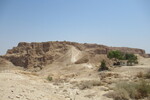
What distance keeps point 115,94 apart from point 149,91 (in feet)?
5.41

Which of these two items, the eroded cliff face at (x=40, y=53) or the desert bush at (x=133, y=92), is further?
the eroded cliff face at (x=40, y=53)

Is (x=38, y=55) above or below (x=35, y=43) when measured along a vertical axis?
below

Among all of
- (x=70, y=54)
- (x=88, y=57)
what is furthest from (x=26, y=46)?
(x=88, y=57)

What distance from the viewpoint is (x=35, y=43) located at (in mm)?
65125

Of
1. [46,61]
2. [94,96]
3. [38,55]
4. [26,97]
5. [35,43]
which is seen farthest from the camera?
[35,43]

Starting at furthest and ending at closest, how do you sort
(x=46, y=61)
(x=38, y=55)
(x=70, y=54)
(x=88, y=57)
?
(x=38, y=55), (x=46, y=61), (x=70, y=54), (x=88, y=57)

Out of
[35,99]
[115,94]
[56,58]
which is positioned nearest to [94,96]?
[115,94]

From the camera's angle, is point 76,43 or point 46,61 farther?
point 76,43

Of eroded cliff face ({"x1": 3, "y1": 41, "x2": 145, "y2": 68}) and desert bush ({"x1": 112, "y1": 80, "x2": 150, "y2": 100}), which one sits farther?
eroded cliff face ({"x1": 3, "y1": 41, "x2": 145, "y2": 68})

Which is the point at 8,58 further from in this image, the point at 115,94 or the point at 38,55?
the point at 115,94

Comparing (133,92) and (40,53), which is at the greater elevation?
(40,53)

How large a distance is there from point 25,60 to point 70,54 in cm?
1503

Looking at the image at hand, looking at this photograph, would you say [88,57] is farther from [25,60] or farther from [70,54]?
[25,60]

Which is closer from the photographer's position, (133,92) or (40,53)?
(133,92)
